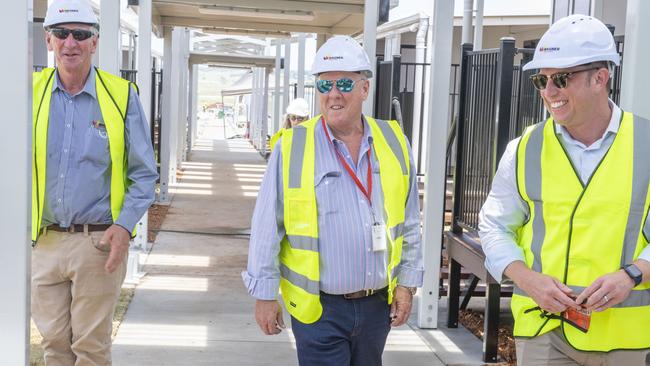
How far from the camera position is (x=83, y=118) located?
4.42 metres

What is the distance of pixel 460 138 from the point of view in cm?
776

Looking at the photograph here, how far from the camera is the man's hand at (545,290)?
3002 mm

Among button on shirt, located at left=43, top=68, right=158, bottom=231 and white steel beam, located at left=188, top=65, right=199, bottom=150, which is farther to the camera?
white steel beam, located at left=188, top=65, right=199, bottom=150

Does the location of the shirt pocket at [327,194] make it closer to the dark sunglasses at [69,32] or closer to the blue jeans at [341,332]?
the blue jeans at [341,332]

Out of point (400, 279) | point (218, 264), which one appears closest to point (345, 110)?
point (400, 279)

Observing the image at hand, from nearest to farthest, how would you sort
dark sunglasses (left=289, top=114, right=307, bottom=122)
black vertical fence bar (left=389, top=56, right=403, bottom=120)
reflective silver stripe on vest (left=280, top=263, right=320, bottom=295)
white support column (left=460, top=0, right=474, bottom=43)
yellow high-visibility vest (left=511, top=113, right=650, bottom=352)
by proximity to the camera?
yellow high-visibility vest (left=511, top=113, right=650, bottom=352), reflective silver stripe on vest (left=280, top=263, right=320, bottom=295), black vertical fence bar (left=389, top=56, right=403, bottom=120), dark sunglasses (left=289, top=114, right=307, bottom=122), white support column (left=460, top=0, right=474, bottom=43)

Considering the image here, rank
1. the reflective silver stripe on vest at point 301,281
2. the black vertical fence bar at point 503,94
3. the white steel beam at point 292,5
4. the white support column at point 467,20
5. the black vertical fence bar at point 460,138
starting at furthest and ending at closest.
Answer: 1. the white support column at point 467,20
2. the white steel beam at point 292,5
3. the black vertical fence bar at point 460,138
4. the black vertical fence bar at point 503,94
5. the reflective silver stripe on vest at point 301,281

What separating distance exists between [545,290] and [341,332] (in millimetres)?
1018

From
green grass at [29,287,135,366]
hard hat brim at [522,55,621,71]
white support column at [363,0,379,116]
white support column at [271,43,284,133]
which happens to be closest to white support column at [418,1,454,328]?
white support column at [363,0,379,116]

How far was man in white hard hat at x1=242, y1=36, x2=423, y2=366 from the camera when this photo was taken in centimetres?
371

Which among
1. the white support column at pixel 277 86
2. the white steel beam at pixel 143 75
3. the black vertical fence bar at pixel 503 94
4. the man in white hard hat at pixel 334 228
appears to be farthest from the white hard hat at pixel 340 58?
the white support column at pixel 277 86

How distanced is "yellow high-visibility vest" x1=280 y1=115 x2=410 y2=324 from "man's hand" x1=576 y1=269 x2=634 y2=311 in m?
1.10

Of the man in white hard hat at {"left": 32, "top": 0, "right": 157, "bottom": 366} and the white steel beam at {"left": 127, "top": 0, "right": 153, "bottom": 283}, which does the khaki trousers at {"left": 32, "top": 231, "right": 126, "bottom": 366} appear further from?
the white steel beam at {"left": 127, "top": 0, "right": 153, "bottom": 283}

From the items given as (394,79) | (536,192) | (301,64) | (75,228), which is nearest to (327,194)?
(536,192)
